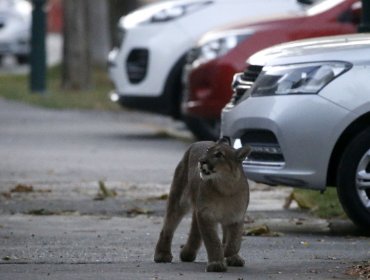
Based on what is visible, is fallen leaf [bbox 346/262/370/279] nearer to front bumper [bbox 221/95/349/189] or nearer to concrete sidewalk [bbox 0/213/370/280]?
concrete sidewalk [bbox 0/213/370/280]

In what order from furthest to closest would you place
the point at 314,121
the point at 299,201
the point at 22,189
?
the point at 22,189 → the point at 299,201 → the point at 314,121

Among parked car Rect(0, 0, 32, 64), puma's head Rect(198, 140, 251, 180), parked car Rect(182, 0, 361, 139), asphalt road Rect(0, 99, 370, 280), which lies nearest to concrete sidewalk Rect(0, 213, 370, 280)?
asphalt road Rect(0, 99, 370, 280)

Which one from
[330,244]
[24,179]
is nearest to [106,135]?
[24,179]

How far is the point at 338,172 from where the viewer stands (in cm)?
1005

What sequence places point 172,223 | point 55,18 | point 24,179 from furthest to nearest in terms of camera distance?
point 55,18 → point 24,179 → point 172,223

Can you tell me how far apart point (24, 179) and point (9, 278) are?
223 inches

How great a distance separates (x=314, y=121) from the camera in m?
10.1

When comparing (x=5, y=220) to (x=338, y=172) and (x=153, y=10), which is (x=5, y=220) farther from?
(x=153, y=10)

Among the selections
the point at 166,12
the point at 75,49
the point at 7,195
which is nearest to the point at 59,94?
the point at 75,49

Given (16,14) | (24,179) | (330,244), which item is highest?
(330,244)

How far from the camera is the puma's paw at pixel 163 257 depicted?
8711 mm

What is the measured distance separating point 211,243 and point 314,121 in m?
2.18

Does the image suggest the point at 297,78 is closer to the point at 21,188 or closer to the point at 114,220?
the point at 114,220

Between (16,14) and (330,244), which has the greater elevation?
(330,244)
